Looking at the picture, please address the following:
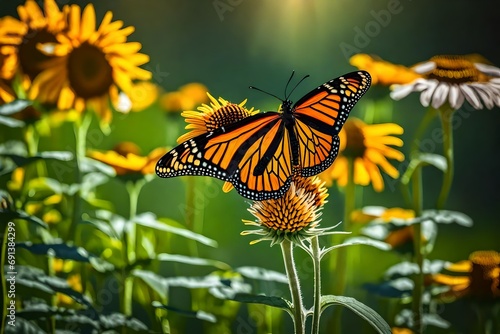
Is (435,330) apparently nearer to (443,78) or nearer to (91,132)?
(443,78)

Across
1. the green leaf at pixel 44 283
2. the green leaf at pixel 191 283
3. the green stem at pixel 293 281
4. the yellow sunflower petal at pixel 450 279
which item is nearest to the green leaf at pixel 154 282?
the green leaf at pixel 191 283

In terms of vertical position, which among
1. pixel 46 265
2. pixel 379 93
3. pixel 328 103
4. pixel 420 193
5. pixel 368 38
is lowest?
pixel 46 265

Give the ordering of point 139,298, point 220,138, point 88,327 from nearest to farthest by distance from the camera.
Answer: point 220,138, point 88,327, point 139,298

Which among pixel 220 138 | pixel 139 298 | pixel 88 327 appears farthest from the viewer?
pixel 139 298

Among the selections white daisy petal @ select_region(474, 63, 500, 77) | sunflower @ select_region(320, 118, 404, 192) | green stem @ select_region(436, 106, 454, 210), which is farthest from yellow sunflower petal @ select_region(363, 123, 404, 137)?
white daisy petal @ select_region(474, 63, 500, 77)

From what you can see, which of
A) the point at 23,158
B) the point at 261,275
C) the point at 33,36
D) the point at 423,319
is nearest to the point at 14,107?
the point at 23,158

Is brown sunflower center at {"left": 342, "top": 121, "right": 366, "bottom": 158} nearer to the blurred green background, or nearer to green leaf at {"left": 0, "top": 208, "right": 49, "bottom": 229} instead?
the blurred green background

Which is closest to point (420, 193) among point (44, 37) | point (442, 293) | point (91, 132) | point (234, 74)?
point (442, 293)

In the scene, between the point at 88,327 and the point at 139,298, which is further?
the point at 139,298
